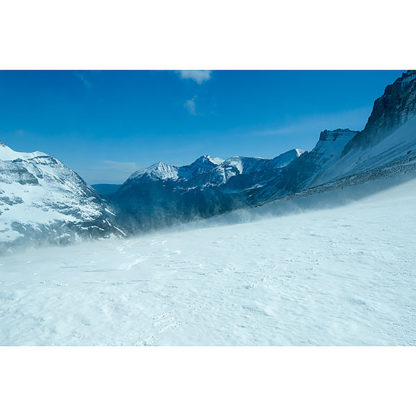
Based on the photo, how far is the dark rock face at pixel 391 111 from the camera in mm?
99375

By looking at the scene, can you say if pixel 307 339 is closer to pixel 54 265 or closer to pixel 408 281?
pixel 408 281

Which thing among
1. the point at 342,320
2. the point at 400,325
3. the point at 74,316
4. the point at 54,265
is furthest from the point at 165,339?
the point at 54,265

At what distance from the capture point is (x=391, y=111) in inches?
4313

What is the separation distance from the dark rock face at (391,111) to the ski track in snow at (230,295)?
109 meters

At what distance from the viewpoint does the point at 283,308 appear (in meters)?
5.79

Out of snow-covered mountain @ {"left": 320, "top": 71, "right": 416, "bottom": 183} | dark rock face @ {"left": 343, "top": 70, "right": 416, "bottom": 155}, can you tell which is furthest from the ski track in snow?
dark rock face @ {"left": 343, "top": 70, "right": 416, "bottom": 155}

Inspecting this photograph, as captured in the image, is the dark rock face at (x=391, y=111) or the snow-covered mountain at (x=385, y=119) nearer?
the snow-covered mountain at (x=385, y=119)

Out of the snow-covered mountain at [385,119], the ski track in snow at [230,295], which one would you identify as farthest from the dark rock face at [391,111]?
the ski track in snow at [230,295]

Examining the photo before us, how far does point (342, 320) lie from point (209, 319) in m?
2.54

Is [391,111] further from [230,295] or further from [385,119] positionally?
[230,295]

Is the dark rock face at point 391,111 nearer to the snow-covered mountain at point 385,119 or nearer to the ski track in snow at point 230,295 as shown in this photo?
the snow-covered mountain at point 385,119

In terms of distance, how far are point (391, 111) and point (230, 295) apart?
13214 centimetres

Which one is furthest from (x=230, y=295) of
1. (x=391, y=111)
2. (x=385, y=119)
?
(x=391, y=111)

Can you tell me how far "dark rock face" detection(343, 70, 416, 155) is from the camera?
99375mm
